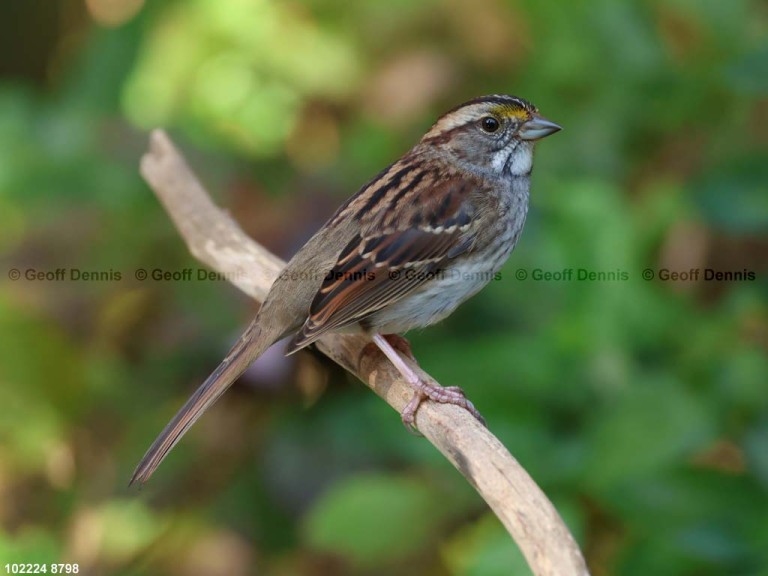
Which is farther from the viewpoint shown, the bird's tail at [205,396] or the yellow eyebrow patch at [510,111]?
the yellow eyebrow patch at [510,111]

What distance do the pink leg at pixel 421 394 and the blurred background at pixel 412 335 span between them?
201mm

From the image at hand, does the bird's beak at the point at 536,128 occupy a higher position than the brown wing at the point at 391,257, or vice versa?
the bird's beak at the point at 536,128

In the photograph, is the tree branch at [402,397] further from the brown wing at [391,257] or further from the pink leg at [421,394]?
the brown wing at [391,257]

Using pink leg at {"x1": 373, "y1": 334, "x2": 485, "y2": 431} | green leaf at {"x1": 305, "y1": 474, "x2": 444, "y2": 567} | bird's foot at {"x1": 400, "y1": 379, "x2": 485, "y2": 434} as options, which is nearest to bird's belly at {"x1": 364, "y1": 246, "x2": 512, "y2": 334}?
pink leg at {"x1": 373, "y1": 334, "x2": 485, "y2": 431}

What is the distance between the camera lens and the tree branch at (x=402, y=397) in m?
1.71

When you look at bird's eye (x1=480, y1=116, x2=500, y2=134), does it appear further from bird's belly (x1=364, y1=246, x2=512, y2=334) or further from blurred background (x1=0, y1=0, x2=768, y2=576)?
bird's belly (x1=364, y1=246, x2=512, y2=334)

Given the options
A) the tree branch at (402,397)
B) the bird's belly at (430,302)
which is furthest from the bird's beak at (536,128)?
the tree branch at (402,397)

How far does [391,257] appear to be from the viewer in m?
2.77

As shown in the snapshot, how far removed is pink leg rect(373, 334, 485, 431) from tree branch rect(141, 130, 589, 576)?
0.03 m

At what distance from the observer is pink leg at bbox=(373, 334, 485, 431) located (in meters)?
2.43

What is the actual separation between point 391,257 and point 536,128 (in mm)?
605

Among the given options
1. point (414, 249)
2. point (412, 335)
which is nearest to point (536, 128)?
point (414, 249)

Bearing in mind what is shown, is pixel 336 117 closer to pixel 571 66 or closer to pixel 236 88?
pixel 236 88

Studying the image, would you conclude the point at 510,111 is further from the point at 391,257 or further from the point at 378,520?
the point at 378,520
